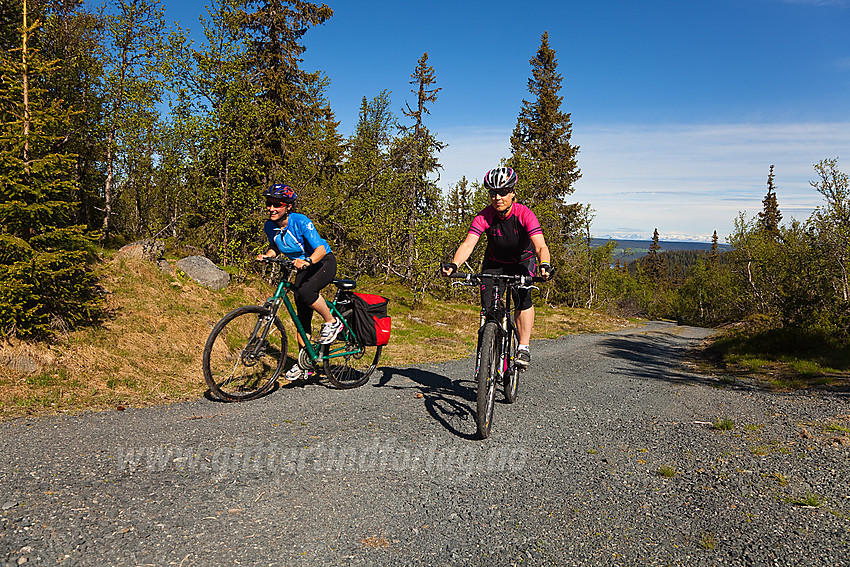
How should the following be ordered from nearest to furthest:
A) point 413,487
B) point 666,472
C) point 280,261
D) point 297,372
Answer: point 413,487 → point 666,472 → point 280,261 → point 297,372

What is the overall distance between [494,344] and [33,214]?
6.10m

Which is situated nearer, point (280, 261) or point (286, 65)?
point (280, 261)

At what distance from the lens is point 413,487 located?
3.73 metres

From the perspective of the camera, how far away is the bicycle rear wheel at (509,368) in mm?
5605

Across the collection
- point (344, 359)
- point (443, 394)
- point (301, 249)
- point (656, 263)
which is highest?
point (656, 263)

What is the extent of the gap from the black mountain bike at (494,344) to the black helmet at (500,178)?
41.7 inches

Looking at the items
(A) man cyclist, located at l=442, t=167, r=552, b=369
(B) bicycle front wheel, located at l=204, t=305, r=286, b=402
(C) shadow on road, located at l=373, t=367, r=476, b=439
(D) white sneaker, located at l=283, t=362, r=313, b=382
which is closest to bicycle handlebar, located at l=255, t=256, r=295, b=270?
(B) bicycle front wheel, located at l=204, t=305, r=286, b=402

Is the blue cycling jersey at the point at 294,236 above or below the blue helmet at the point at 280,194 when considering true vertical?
below

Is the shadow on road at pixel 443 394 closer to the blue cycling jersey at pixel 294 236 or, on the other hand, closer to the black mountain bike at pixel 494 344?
the black mountain bike at pixel 494 344

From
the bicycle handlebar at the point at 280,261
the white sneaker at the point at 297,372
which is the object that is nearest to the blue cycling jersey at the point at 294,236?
the bicycle handlebar at the point at 280,261

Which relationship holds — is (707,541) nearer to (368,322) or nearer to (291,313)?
(368,322)

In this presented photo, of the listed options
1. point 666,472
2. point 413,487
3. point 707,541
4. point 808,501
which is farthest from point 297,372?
point 808,501

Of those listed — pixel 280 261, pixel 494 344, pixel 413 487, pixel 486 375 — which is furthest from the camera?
pixel 280 261

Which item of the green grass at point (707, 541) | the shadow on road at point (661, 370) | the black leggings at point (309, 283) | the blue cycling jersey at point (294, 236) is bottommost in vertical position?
the shadow on road at point (661, 370)
